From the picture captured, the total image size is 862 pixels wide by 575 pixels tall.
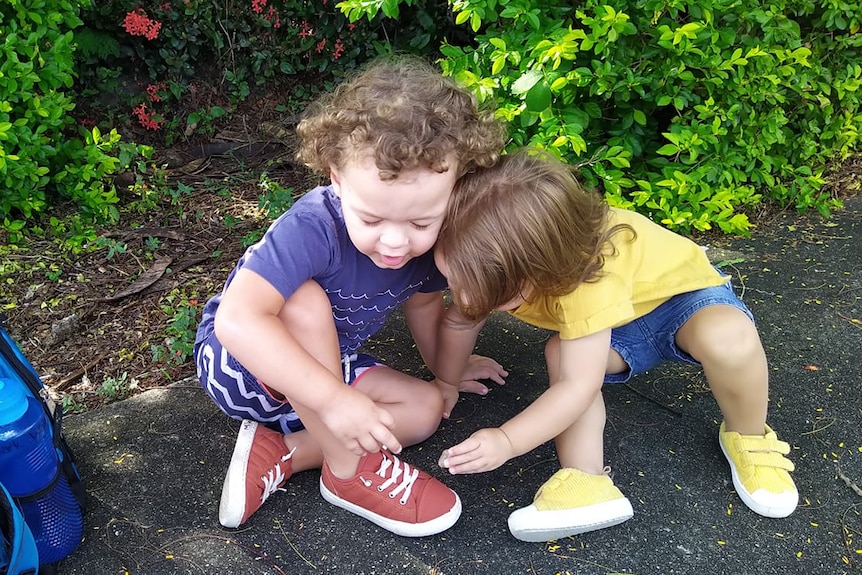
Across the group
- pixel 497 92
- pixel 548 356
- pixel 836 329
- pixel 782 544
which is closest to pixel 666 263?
pixel 548 356

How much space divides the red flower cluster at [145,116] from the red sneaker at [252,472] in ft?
9.16

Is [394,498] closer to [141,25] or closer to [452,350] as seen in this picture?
[452,350]

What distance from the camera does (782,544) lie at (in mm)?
1722

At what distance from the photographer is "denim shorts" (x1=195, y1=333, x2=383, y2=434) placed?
178 centimetres

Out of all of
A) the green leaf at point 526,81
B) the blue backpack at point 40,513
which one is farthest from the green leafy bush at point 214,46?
the blue backpack at point 40,513

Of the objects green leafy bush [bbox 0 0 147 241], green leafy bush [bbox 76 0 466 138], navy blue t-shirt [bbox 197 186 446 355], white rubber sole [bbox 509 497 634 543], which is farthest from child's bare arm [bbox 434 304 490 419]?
green leafy bush [bbox 76 0 466 138]

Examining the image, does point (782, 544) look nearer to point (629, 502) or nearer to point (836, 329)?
point (629, 502)

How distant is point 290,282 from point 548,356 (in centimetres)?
72

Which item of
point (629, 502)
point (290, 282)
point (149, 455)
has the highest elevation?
point (290, 282)

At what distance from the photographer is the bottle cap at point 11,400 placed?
4.94 feet

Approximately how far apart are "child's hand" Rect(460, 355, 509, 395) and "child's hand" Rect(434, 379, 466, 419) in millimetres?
95

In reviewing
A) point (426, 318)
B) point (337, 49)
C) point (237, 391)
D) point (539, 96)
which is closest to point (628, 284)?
point (426, 318)

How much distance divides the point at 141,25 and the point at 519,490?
3423 millimetres

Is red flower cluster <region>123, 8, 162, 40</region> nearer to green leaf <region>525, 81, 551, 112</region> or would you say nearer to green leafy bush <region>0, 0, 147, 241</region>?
Result: green leafy bush <region>0, 0, 147, 241</region>
